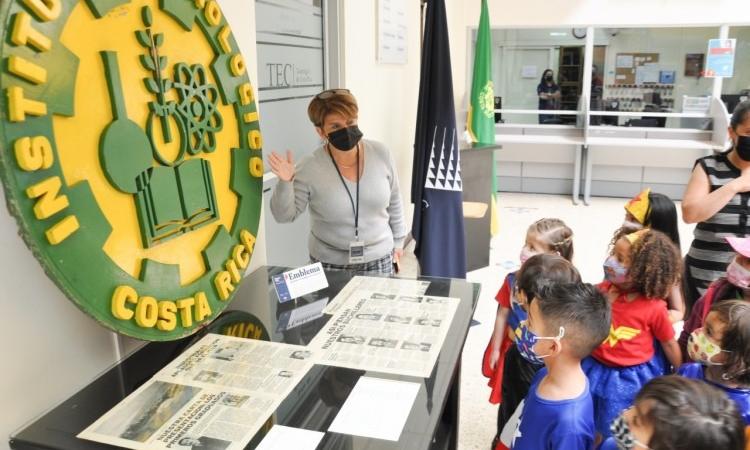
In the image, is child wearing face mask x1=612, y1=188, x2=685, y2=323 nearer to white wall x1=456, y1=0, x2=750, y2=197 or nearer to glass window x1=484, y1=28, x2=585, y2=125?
white wall x1=456, y1=0, x2=750, y2=197

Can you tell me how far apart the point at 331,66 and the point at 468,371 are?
176cm

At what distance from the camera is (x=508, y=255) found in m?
4.69

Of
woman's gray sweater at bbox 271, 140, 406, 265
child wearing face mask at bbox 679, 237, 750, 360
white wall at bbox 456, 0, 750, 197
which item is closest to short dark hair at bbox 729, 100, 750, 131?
child wearing face mask at bbox 679, 237, 750, 360

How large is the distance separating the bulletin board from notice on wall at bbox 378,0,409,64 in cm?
326

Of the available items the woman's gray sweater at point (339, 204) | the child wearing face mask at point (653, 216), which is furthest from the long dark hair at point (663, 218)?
the woman's gray sweater at point (339, 204)

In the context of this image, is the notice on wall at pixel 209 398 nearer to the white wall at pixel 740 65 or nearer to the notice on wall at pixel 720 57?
the notice on wall at pixel 720 57

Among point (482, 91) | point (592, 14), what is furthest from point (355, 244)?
point (592, 14)

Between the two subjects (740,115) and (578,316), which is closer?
(578,316)

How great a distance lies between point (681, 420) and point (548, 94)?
19.9 feet

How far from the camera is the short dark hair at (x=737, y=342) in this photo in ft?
4.56

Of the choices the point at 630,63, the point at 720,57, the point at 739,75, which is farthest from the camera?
the point at 630,63

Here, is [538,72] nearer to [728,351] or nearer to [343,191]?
[343,191]

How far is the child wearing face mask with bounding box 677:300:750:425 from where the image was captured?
4.57ft

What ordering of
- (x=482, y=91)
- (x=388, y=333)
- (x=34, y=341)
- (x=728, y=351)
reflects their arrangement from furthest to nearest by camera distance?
(x=482, y=91) → (x=728, y=351) → (x=388, y=333) → (x=34, y=341)
